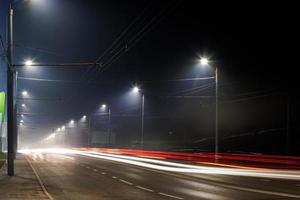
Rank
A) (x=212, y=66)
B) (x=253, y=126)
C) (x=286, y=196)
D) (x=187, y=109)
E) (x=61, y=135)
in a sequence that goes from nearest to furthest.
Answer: (x=286, y=196) < (x=212, y=66) < (x=253, y=126) < (x=187, y=109) < (x=61, y=135)

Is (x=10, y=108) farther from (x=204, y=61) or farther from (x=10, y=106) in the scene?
(x=204, y=61)

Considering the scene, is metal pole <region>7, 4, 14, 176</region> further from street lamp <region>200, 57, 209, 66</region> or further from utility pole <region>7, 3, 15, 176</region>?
street lamp <region>200, 57, 209, 66</region>

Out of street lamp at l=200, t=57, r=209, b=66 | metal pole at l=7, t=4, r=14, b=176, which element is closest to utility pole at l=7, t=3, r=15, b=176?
metal pole at l=7, t=4, r=14, b=176

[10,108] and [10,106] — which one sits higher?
[10,106]

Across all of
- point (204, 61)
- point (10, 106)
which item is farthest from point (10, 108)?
point (204, 61)

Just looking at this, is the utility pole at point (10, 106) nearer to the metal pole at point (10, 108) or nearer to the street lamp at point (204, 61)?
the metal pole at point (10, 108)

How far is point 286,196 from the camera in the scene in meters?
17.8

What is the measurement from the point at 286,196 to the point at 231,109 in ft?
298

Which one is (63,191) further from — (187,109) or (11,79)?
(187,109)

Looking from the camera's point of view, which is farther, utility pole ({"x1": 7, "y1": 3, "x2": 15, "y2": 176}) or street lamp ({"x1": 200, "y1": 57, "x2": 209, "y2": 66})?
street lamp ({"x1": 200, "y1": 57, "x2": 209, "y2": 66})

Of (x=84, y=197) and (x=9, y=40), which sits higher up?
(x=9, y=40)

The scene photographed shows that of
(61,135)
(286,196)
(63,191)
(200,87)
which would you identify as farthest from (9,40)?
(61,135)

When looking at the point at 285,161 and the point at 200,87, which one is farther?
the point at 200,87

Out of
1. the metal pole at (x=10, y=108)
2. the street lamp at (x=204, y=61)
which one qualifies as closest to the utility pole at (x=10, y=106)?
Answer: the metal pole at (x=10, y=108)
